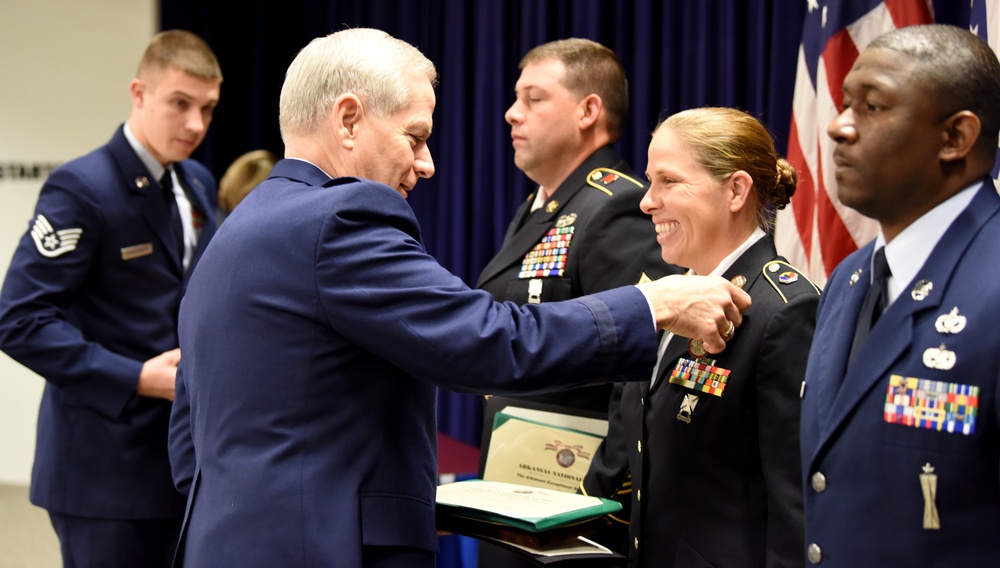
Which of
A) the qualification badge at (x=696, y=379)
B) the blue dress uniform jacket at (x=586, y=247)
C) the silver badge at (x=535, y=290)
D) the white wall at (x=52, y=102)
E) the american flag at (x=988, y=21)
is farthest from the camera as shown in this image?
the white wall at (x=52, y=102)

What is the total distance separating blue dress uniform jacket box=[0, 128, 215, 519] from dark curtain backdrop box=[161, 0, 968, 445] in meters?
1.72

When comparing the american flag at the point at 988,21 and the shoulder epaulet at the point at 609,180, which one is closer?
the american flag at the point at 988,21

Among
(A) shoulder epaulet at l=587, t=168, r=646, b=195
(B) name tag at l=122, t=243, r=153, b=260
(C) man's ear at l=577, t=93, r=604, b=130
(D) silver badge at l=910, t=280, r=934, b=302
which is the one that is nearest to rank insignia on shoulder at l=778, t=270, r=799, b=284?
(D) silver badge at l=910, t=280, r=934, b=302

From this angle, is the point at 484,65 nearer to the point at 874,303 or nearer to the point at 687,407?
the point at 687,407

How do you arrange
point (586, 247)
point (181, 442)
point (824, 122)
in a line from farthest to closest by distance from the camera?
point (824, 122) → point (586, 247) → point (181, 442)

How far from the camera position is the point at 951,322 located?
1345 millimetres

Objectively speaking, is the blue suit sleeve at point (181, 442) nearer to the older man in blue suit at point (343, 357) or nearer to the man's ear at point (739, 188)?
the older man in blue suit at point (343, 357)

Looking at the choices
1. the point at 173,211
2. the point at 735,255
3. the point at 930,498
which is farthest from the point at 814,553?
the point at 173,211

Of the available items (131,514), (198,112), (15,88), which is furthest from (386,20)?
(131,514)

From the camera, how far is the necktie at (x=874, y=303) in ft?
4.86

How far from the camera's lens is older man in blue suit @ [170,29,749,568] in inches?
61.7

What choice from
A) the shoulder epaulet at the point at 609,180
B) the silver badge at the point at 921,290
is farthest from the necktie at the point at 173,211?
the silver badge at the point at 921,290

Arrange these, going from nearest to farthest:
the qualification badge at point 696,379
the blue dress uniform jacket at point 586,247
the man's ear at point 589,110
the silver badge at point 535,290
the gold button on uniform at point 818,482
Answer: the gold button on uniform at point 818,482 → the qualification badge at point 696,379 → the blue dress uniform jacket at point 586,247 → the silver badge at point 535,290 → the man's ear at point 589,110

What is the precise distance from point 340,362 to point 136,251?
1.44 m
